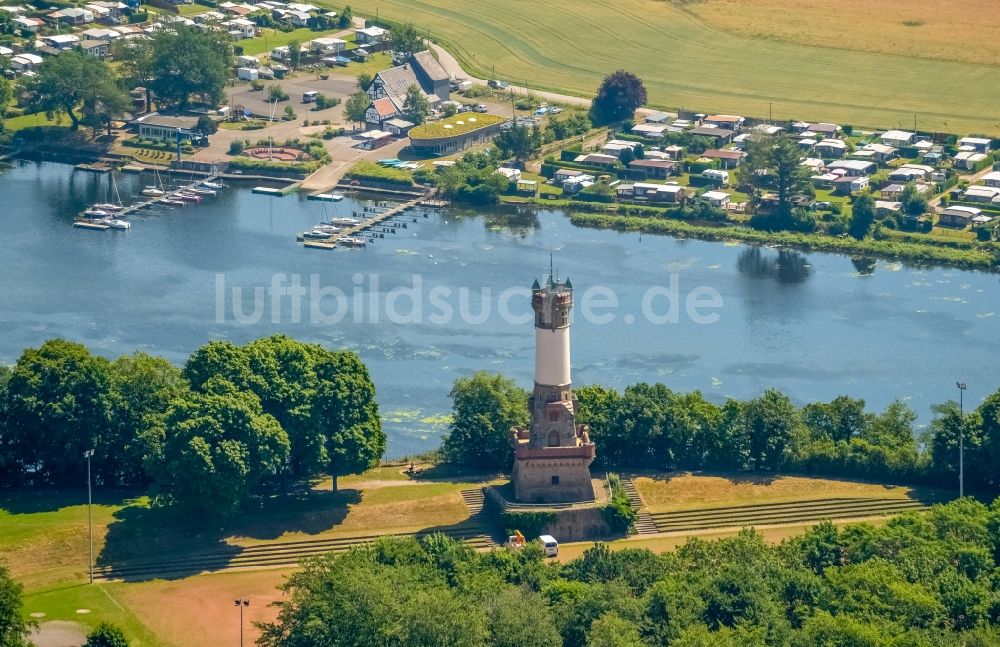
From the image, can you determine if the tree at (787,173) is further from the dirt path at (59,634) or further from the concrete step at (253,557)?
the dirt path at (59,634)

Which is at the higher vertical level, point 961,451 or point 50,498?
point 961,451

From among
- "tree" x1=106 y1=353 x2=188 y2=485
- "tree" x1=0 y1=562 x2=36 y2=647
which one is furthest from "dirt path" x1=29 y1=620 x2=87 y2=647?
"tree" x1=106 y1=353 x2=188 y2=485

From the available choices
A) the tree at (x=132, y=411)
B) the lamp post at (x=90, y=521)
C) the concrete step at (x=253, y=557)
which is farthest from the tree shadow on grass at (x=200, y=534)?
the tree at (x=132, y=411)

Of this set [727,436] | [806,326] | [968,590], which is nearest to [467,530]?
[727,436]

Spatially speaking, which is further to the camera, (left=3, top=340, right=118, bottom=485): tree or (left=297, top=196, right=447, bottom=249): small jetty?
(left=297, top=196, right=447, bottom=249): small jetty

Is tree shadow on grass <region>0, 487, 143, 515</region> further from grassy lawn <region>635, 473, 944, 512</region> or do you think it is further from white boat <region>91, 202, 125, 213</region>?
white boat <region>91, 202, 125, 213</region>

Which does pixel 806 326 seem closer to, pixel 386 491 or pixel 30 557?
pixel 386 491

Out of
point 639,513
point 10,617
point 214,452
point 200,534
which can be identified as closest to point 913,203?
point 639,513

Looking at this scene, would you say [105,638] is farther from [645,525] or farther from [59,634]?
[645,525]
